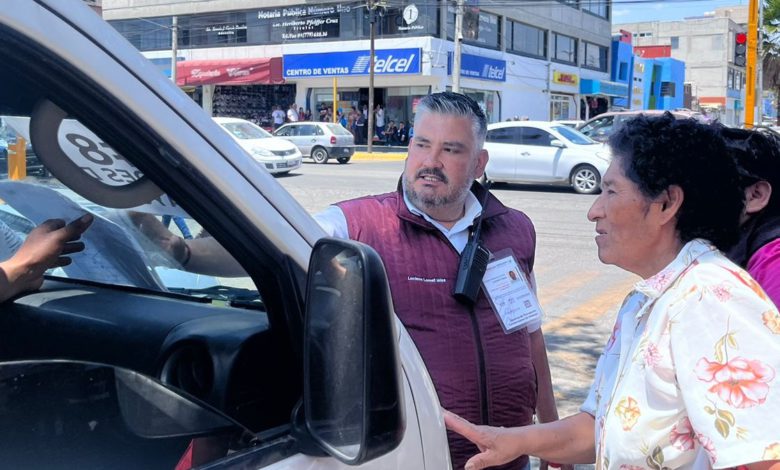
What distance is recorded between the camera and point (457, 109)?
2.70 m

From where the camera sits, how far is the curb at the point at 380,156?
28797mm

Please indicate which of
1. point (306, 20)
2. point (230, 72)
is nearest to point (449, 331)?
point (306, 20)

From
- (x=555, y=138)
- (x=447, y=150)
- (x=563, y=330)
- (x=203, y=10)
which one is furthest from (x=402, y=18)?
(x=447, y=150)

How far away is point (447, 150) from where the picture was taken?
268 centimetres

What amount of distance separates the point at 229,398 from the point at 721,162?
1217mm

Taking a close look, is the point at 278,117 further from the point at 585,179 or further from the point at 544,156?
the point at 585,179

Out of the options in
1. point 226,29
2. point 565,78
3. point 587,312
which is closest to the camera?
point 587,312

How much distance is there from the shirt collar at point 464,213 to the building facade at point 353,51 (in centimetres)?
3013

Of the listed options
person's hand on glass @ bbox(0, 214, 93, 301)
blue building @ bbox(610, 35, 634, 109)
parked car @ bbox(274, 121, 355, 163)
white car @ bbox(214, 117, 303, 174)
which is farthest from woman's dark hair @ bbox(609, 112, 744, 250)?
blue building @ bbox(610, 35, 634, 109)

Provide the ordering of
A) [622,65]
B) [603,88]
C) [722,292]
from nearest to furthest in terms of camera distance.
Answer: [722,292]
[603,88]
[622,65]

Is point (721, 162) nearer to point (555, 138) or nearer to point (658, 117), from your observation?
point (658, 117)

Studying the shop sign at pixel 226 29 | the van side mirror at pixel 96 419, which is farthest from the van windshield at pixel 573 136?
the shop sign at pixel 226 29

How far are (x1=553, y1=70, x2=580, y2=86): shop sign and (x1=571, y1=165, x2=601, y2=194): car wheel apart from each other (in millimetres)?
28234

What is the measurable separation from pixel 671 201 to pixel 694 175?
77 millimetres
